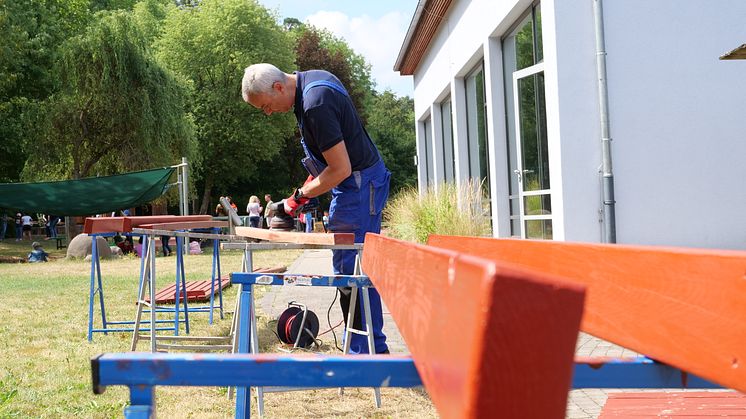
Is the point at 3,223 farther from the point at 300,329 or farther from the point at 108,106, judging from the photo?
the point at 300,329

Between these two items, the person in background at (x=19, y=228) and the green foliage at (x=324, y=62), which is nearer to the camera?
the person in background at (x=19, y=228)

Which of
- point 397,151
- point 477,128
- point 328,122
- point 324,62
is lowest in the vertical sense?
point 328,122

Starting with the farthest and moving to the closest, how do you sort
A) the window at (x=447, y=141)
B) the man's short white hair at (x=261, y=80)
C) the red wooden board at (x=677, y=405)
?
the window at (x=447, y=141), the man's short white hair at (x=261, y=80), the red wooden board at (x=677, y=405)

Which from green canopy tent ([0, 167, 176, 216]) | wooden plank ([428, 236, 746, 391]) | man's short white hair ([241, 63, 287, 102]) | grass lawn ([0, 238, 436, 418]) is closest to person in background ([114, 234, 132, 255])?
green canopy tent ([0, 167, 176, 216])

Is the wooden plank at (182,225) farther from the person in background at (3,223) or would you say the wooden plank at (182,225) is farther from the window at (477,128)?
the person in background at (3,223)

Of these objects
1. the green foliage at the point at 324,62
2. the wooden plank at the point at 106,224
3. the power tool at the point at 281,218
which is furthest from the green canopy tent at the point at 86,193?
the green foliage at the point at 324,62

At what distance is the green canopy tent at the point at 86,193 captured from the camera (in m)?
16.7

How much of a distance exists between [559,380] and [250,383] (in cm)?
56

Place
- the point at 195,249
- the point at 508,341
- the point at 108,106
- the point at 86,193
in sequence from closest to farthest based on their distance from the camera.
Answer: the point at 508,341 < the point at 86,193 < the point at 195,249 < the point at 108,106

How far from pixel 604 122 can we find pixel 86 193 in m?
11.5

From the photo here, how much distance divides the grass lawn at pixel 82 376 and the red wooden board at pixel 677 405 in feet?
3.97

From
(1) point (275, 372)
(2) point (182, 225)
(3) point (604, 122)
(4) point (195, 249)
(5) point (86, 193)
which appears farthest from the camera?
(4) point (195, 249)

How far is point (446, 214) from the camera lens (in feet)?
36.8

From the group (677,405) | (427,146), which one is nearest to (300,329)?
(677,405)
